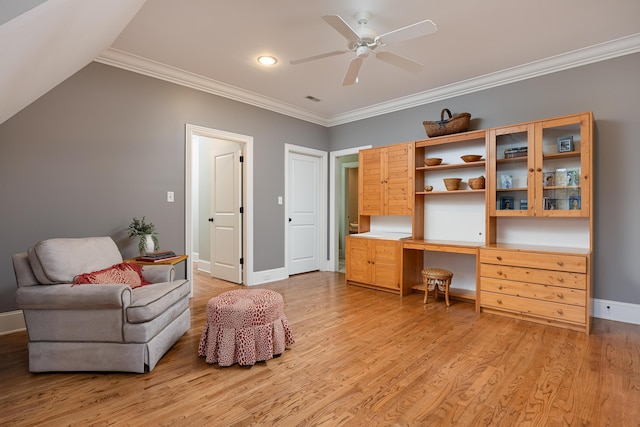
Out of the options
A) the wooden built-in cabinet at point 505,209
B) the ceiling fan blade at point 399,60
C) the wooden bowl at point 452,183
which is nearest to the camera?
the ceiling fan blade at point 399,60

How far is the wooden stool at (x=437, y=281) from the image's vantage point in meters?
3.67

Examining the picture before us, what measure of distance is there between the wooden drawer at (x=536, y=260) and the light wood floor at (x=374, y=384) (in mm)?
579

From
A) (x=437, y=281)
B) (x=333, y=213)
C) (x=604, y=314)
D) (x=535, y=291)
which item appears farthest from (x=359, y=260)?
(x=604, y=314)

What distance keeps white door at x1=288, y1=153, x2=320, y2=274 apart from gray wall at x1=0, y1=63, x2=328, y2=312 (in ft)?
4.25

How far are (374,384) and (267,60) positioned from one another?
321 centimetres

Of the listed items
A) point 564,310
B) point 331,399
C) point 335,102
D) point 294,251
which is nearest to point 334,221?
point 294,251

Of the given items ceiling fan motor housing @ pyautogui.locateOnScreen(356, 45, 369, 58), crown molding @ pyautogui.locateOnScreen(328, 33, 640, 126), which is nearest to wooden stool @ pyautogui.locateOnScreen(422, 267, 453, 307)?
crown molding @ pyautogui.locateOnScreen(328, 33, 640, 126)

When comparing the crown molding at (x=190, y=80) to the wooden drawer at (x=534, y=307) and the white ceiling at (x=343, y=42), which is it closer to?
the white ceiling at (x=343, y=42)

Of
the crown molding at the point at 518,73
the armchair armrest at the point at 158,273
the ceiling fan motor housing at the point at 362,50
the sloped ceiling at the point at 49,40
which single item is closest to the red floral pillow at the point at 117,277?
the armchair armrest at the point at 158,273

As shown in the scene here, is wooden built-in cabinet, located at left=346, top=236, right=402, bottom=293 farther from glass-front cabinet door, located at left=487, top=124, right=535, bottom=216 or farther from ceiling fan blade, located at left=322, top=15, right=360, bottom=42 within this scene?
ceiling fan blade, located at left=322, top=15, right=360, bottom=42

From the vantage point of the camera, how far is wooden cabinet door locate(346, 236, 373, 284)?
4.42m

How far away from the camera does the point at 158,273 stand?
279 cm

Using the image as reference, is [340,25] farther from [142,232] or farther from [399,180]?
[142,232]

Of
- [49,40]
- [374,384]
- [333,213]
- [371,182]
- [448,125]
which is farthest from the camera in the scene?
[333,213]
